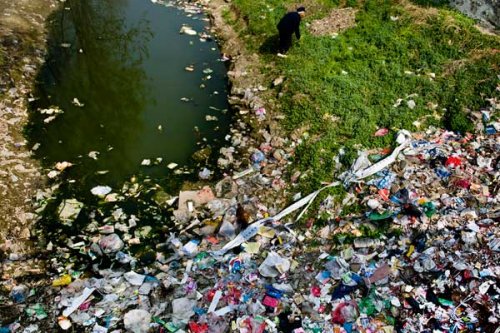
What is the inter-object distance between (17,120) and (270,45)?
5.24 metres

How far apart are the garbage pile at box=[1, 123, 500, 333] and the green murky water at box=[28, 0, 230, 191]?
1.43 metres

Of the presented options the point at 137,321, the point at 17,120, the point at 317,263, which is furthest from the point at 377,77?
the point at 17,120

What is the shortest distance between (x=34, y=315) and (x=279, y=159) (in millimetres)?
3914

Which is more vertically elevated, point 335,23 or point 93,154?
point 335,23

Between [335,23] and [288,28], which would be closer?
[288,28]

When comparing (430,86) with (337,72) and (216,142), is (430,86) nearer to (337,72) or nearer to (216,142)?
(337,72)

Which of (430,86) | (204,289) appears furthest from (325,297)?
(430,86)

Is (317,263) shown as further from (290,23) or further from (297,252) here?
(290,23)

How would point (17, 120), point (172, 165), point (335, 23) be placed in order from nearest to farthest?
point (172, 165) → point (17, 120) → point (335, 23)

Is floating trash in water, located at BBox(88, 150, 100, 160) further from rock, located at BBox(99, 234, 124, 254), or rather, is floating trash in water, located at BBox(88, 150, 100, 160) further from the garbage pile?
rock, located at BBox(99, 234, 124, 254)

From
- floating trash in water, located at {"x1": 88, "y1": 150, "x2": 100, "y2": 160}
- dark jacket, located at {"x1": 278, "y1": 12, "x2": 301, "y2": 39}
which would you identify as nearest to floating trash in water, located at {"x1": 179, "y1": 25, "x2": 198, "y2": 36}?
dark jacket, located at {"x1": 278, "y1": 12, "x2": 301, "y2": 39}

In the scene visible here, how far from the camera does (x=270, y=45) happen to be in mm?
9352

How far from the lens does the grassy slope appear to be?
686 cm

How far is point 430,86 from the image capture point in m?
7.46
